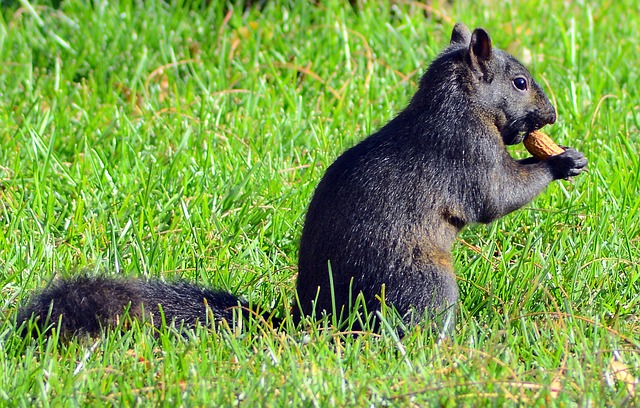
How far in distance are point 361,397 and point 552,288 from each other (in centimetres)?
123

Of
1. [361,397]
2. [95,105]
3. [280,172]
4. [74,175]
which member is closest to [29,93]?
[95,105]

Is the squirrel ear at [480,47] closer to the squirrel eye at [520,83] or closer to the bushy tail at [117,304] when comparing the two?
the squirrel eye at [520,83]

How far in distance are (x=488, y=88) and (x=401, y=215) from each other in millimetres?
577

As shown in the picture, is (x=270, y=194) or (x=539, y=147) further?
(x=270, y=194)

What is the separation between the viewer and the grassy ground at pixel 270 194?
9.24 feet

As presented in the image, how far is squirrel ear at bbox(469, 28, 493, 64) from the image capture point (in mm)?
3527

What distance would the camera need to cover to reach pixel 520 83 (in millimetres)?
3645

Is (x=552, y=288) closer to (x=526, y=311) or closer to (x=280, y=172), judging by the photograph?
(x=526, y=311)

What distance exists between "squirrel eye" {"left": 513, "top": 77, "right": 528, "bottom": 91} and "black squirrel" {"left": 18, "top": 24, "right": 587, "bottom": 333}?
53mm

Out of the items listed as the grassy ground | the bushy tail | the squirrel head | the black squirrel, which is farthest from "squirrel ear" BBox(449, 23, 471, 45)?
the bushy tail

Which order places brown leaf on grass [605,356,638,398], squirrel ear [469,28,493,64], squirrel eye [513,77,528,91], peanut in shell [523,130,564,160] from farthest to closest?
peanut in shell [523,130,564,160] < squirrel eye [513,77,528,91] < squirrel ear [469,28,493,64] < brown leaf on grass [605,356,638,398]

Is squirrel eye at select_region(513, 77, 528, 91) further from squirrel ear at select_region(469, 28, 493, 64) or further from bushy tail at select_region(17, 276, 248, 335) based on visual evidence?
bushy tail at select_region(17, 276, 248, 335)

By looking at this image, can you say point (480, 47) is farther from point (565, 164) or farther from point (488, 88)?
point (565, 164)

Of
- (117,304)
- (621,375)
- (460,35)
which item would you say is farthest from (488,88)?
(117,304)
